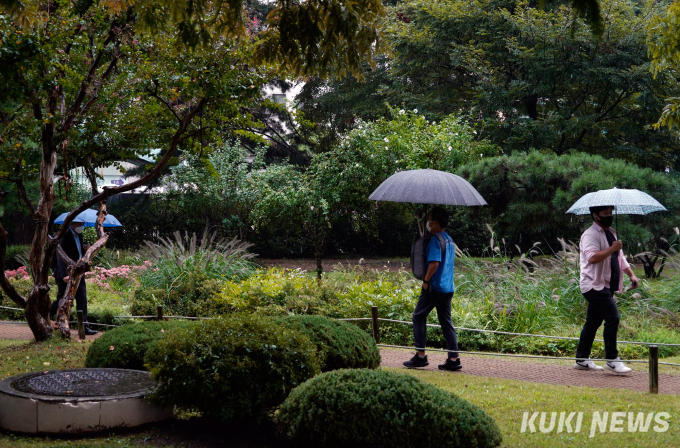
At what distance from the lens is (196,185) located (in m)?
21.3

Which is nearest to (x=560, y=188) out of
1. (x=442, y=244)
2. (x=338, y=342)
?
(x=442, y=244)

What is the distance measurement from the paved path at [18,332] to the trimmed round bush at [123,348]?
3258 mm

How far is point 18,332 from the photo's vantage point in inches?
417

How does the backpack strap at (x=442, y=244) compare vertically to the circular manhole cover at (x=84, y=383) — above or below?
above

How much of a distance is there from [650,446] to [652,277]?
34.8 ft

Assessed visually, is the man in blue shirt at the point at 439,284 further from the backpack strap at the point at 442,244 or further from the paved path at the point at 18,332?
the paved path at the point at 18,332

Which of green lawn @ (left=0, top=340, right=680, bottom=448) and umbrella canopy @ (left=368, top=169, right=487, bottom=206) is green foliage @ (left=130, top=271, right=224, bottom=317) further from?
umbrella canopy @ (left=368, top=169, right=487, bottom=206)

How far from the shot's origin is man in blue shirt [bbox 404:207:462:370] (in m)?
7.14

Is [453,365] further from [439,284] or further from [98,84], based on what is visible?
[98,84]

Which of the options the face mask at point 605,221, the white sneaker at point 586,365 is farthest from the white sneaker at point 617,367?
the face mask at point 605,221

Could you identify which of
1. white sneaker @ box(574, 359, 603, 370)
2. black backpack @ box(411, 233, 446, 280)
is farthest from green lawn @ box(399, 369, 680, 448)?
black backpack @ box(411, 233, 446, 280)

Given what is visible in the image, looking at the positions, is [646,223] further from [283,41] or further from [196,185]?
[196,185]

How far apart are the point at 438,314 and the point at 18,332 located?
24.4 ft

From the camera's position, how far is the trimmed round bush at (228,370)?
16.2 feet
